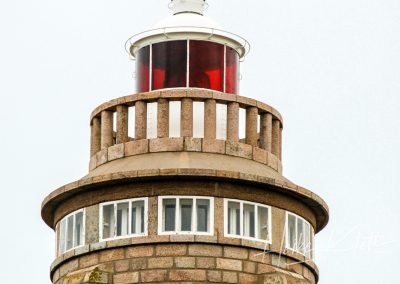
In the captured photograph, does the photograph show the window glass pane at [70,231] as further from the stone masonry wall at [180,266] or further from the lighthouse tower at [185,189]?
the stone masonry wall at [180,266]

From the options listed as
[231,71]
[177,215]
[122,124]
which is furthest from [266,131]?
[177,215]

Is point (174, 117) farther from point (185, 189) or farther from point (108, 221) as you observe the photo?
point (108, 221)

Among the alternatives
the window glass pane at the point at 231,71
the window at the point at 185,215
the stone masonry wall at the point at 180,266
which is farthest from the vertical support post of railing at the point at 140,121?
the stone masonry wall at the point at 180,266

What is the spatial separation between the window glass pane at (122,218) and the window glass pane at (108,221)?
161 millimetres

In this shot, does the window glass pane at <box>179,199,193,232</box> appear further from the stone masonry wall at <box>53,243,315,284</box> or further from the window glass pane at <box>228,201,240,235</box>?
the window glass pane at <box>228,201,240,235</box>

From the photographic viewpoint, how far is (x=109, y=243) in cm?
4209

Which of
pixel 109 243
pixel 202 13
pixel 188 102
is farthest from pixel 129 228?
pixel 202 13

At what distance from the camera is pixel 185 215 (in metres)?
42.0

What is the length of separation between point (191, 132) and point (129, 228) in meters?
2.84

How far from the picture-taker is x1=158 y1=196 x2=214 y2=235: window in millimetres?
Result: 41812

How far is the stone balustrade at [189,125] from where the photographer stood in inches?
1702

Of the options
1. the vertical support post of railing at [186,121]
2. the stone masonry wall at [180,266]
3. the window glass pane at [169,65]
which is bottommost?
the stone masonry wall at [180,266]

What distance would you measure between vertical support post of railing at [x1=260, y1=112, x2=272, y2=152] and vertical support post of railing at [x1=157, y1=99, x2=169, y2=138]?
2.49 metres

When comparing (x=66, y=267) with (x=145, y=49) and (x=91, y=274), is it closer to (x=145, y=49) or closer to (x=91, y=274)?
(x=91, y=274)
